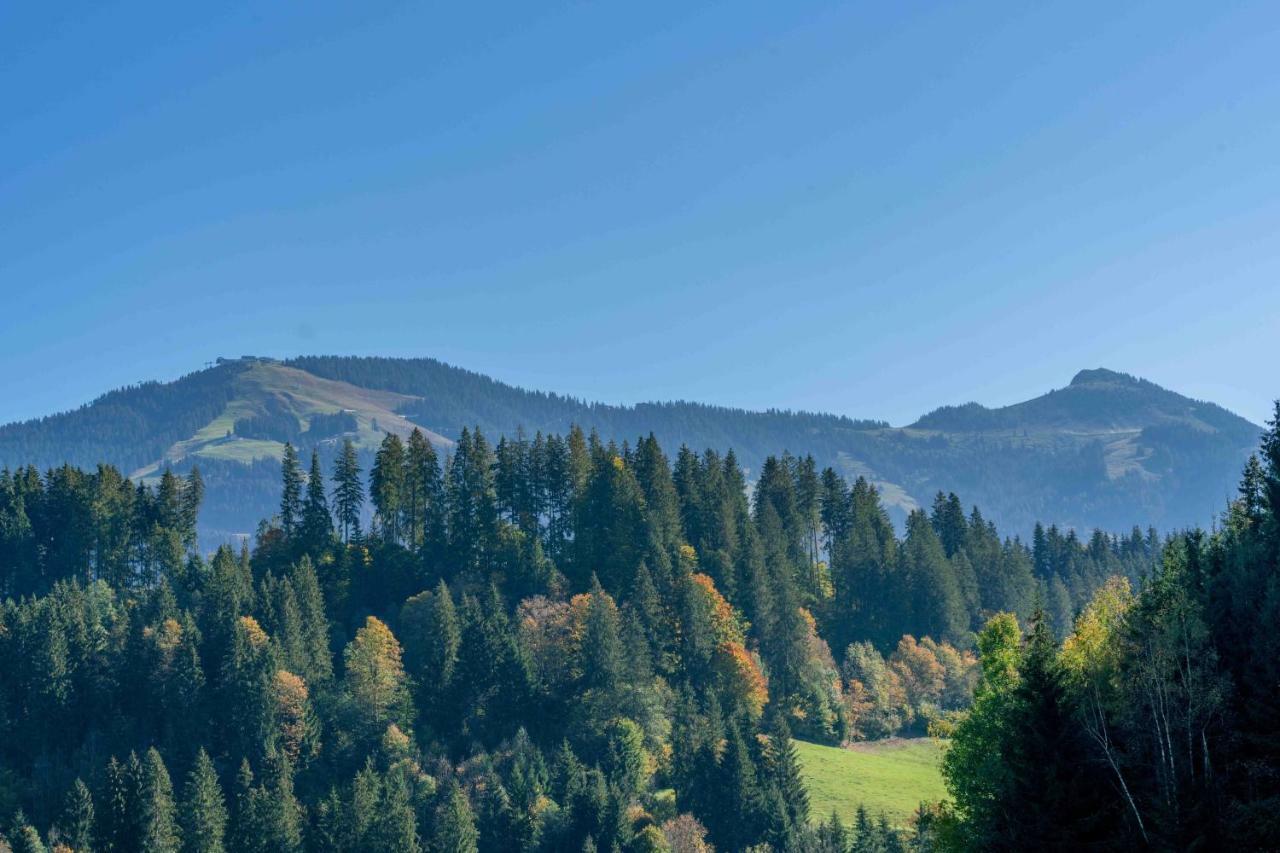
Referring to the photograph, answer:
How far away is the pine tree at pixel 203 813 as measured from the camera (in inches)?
3925

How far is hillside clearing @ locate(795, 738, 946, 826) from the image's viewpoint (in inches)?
4124

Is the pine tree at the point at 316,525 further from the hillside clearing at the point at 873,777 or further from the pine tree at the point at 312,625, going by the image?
the hillside clearing at the point at 873,777

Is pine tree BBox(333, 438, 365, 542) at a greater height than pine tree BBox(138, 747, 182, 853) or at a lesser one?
greater

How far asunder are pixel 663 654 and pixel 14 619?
61.1 m

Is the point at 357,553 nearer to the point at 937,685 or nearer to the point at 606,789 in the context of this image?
the point at 606,789

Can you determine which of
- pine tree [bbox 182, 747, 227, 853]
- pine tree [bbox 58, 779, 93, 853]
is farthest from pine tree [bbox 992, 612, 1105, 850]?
pine tree [bbox 58, 779, 93, 853]

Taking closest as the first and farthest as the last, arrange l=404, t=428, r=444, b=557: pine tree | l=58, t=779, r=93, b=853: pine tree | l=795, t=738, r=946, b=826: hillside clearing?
l=58, t=779, r=93, b=853: pine tree → l=795, t=738, r=946, b=826: hillside clearing → l=404, t=428, r=444, b=557: pine tree

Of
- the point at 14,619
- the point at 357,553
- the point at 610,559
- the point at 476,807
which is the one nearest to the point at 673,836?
the point at 476,807

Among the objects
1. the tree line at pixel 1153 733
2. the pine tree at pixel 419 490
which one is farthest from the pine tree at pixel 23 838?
the tree line at pixel 1153 733

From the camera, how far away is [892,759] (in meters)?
121

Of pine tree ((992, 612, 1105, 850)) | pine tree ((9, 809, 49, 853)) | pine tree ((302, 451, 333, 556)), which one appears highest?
pine tree ((302, 451, 333, 556))

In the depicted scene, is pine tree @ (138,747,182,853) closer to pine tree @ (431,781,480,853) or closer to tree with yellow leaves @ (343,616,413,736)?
tree with yellow leaves @ (343,616,413,736)

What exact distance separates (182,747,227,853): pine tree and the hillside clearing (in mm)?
46825

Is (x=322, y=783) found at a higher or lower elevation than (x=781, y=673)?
lower
